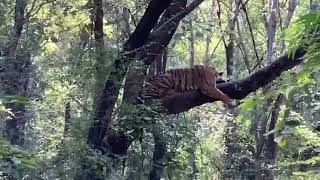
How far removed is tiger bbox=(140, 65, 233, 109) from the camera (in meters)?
6.89

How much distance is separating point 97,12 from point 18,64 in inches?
70.5

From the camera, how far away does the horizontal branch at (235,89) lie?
688cm

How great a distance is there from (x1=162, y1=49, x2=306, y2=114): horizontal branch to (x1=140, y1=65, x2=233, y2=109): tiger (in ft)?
0.27

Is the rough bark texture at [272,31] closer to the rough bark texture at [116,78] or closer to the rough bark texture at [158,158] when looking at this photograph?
the rough bark texture at [158,158]

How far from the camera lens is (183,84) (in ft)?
23.7

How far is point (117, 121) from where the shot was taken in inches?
258

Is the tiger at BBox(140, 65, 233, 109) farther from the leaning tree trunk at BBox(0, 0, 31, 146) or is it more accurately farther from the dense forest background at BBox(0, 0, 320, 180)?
the leaning tree trunk at BBox(0, 0, 31, 146)

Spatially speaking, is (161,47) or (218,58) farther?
(218,58)

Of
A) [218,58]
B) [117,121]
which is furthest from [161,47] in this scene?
[218,58]

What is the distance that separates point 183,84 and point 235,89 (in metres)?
0.68

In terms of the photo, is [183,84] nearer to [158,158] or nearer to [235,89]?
[235,89]

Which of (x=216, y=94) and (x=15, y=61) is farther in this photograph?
(x=15, y=61)

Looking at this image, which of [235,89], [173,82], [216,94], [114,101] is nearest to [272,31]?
Result: [235,89]

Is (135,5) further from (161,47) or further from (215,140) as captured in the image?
(215,140)
